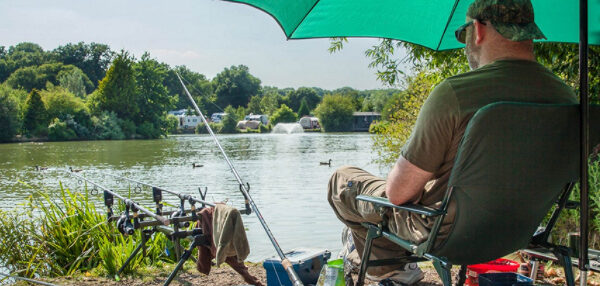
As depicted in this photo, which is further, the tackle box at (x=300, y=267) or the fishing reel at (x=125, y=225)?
the fishing reel at (x=125, y=225)

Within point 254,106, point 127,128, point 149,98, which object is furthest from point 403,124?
point 254,106

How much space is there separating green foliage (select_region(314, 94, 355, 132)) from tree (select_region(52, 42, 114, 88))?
4347 cm

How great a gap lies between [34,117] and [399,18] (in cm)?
6449

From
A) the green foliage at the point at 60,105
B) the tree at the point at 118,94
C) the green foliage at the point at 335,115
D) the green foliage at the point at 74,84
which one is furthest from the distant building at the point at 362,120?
the green foliage at the point at 74,84

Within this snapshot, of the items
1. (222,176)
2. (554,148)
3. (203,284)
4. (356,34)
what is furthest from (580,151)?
(222,176)

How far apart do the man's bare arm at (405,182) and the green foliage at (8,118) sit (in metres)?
60.8

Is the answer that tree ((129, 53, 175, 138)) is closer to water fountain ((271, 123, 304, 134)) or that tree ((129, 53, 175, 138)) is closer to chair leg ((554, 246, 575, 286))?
water fountain ((271, 123, 304, 134))

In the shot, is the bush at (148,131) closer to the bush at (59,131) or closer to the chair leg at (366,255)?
the bush at (59,131)

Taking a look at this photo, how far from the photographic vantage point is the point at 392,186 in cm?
187

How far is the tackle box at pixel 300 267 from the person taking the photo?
3.14 metres

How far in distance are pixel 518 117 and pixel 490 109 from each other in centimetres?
10

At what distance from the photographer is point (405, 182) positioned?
72.1 inches

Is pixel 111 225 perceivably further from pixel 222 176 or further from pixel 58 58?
pixel 58 58

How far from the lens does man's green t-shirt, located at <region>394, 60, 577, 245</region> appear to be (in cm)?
172
